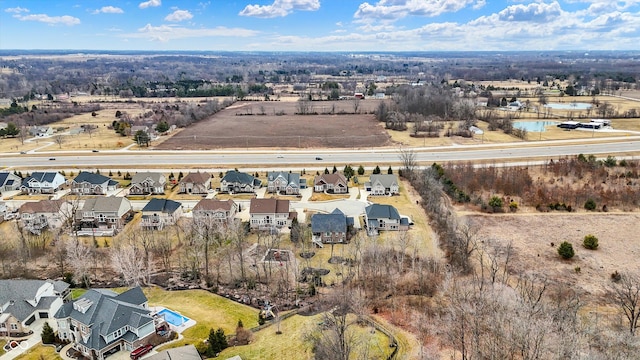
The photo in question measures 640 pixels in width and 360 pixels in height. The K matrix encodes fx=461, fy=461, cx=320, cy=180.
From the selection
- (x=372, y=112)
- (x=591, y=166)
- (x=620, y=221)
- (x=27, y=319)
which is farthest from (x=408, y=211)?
(x=372, y=112)

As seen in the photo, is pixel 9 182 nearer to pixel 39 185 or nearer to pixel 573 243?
pixel 39 185

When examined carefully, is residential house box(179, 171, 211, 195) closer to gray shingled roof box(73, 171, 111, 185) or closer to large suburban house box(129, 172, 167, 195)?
large suburban house box(129, 172, 167, 195)

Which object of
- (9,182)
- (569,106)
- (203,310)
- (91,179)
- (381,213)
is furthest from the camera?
(569,106)

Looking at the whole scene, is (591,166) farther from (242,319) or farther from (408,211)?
(242,319)

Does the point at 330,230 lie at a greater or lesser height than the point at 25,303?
greater

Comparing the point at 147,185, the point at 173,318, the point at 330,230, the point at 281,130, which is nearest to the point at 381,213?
the point at 330,230
